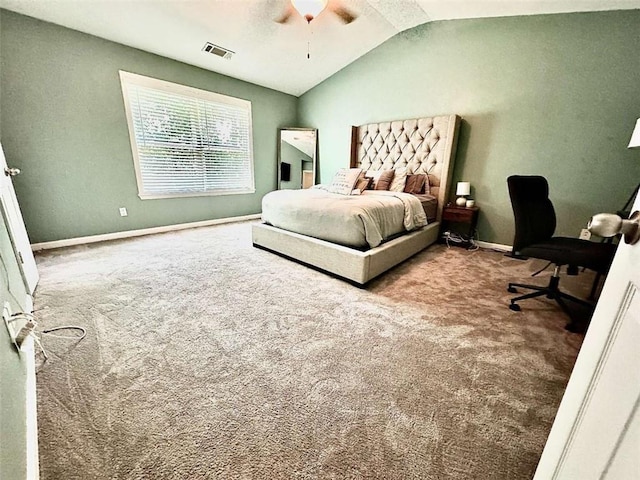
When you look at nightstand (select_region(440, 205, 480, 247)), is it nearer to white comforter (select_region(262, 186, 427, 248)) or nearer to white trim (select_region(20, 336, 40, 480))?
white comforter (select_region(262, 186, 427, 248))

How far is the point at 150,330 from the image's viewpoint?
173 centimetres

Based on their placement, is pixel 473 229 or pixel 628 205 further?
pixel 473 229

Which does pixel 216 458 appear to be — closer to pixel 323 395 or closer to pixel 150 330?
pixel 323 395

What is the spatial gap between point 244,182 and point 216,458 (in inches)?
182

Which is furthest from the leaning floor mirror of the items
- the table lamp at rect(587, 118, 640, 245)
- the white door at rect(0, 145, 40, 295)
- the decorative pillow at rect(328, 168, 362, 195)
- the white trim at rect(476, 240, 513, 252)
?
the table lamp at rect(587, 118, 640, 245)

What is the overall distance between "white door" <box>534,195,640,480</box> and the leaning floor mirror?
A: 16.8 ft

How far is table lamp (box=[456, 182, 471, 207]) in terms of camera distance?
3.55m

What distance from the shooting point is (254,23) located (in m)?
3.26

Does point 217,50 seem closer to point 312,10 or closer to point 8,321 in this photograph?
point 312,10

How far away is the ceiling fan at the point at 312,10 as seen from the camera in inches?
101

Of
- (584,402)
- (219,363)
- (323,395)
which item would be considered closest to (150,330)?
(219,363)

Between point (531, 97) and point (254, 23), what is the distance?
11.6ft

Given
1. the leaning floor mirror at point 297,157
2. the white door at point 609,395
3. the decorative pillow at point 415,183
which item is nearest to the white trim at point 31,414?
the white door at point 609,395

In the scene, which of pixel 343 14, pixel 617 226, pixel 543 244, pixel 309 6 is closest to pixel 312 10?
pixel 309 6
